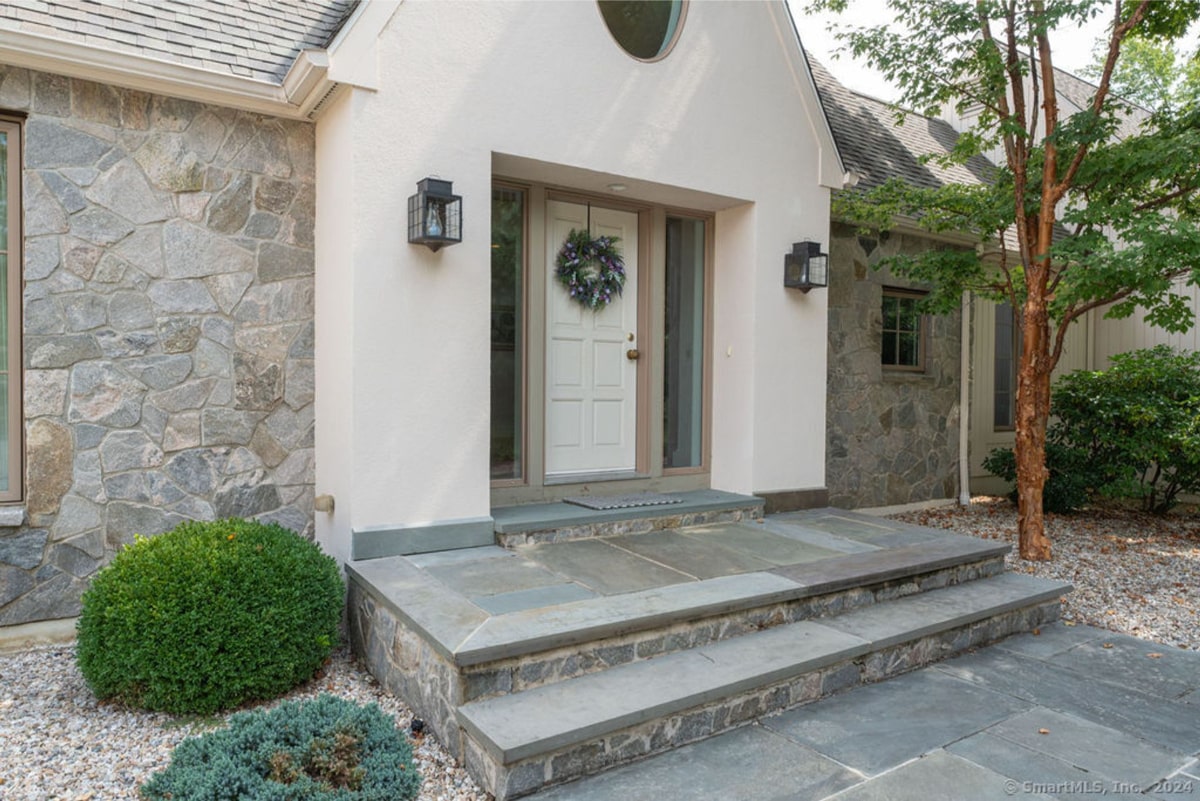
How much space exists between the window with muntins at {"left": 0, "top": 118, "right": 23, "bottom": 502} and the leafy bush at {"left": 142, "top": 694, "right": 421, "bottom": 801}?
2199 mm

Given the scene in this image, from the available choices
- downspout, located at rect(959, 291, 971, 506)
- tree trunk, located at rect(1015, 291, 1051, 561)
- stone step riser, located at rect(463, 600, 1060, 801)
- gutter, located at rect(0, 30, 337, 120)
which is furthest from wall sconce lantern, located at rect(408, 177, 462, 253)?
downspout, located at rect(959, 291, 971, 506)

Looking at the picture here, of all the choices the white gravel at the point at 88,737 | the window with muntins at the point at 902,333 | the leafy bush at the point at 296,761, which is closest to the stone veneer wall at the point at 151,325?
the white gravel at the point at 88,737

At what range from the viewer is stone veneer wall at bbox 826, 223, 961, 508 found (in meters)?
7.03

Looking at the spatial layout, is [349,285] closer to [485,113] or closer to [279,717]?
[485,113]

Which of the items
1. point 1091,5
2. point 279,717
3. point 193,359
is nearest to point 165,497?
point 193,359

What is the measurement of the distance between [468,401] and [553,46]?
227cm

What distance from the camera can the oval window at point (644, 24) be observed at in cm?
493

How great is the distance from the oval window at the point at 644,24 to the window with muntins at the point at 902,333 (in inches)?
142

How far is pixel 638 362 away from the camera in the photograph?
18.5ft

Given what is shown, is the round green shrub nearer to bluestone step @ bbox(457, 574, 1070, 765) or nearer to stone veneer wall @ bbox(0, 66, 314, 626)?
stone veneer wall @ bbox(0, 66, 314, 626)

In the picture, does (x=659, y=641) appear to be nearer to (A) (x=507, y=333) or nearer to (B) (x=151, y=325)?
(A) (x=507, y=333)

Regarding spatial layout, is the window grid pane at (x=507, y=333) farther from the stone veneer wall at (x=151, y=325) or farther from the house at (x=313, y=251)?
the stone veneer wall at (x=151, y=325)

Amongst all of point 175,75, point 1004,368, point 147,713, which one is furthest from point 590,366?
point 1004,368

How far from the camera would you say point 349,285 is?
4.04 meters
